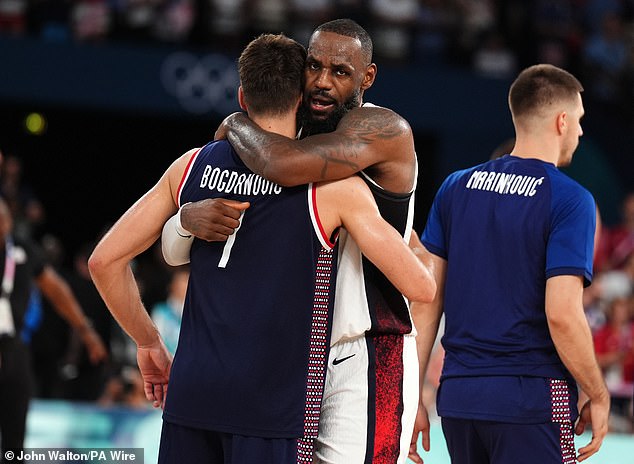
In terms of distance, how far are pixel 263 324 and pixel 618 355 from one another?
698 centimetres

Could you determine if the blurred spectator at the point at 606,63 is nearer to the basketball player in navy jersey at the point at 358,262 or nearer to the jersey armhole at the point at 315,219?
the basketball player in navy jersey at the point at 358,262

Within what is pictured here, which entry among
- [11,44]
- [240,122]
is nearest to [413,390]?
[240,122]

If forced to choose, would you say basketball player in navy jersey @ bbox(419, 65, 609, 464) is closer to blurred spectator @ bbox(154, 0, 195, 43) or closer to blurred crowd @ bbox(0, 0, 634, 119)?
blurred crowd @ bbox(0, 0, 634, 119)

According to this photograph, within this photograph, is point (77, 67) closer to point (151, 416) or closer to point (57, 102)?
point (57, 102)

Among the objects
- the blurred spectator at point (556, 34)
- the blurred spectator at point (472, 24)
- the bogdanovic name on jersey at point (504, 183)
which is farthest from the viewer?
the blurred spectator at point (556, 34)

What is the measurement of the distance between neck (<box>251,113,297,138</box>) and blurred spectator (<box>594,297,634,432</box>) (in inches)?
230

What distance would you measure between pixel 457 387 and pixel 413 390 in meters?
0.39

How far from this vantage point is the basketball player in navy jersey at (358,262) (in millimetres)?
3379

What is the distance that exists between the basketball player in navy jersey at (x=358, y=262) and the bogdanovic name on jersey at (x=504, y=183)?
0.56m

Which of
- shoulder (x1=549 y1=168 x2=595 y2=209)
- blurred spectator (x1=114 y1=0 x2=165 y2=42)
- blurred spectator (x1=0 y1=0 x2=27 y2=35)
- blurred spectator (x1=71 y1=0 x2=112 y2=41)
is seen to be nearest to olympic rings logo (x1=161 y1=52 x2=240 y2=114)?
blurred spectator (x1=114 y1=0 x2=165 y2=42)

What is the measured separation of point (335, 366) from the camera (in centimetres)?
352

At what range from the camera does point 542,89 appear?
13.5 ft

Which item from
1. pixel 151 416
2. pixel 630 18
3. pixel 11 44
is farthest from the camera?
pixel 630 18

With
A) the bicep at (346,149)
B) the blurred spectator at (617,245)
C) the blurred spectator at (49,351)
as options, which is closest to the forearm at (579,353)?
the bicep at (346,149)
